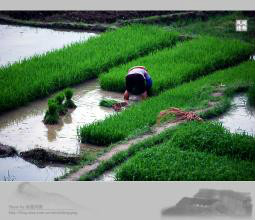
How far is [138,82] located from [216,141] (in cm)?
156

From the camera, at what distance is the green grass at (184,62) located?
9195mm

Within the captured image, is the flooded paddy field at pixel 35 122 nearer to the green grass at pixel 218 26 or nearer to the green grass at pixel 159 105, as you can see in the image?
the green grass at pixel 159 105

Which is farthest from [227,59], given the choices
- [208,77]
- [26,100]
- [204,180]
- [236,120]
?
[204,180]

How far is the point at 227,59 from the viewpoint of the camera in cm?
964

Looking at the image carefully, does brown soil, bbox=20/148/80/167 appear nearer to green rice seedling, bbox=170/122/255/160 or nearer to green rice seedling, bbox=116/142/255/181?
green rice seedling, bbox=116/142/255/181

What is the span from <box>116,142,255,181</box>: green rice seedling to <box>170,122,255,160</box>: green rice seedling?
10 centimetres

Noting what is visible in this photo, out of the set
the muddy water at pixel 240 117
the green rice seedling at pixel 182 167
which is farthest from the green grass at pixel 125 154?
the muddy water at pixel 240 117

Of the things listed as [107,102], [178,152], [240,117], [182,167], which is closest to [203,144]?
[178,152]

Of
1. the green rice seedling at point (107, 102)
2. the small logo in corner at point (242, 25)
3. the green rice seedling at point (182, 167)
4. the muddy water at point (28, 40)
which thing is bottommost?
the green rice seedling at point (182, 167)

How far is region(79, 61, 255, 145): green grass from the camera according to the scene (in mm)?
7934

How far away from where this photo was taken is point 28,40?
1010 centimetres

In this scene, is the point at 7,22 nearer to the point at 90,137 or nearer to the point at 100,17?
the point at 100,17

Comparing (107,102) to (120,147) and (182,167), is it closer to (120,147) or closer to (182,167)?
(120,147)

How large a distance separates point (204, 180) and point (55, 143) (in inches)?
62.6
